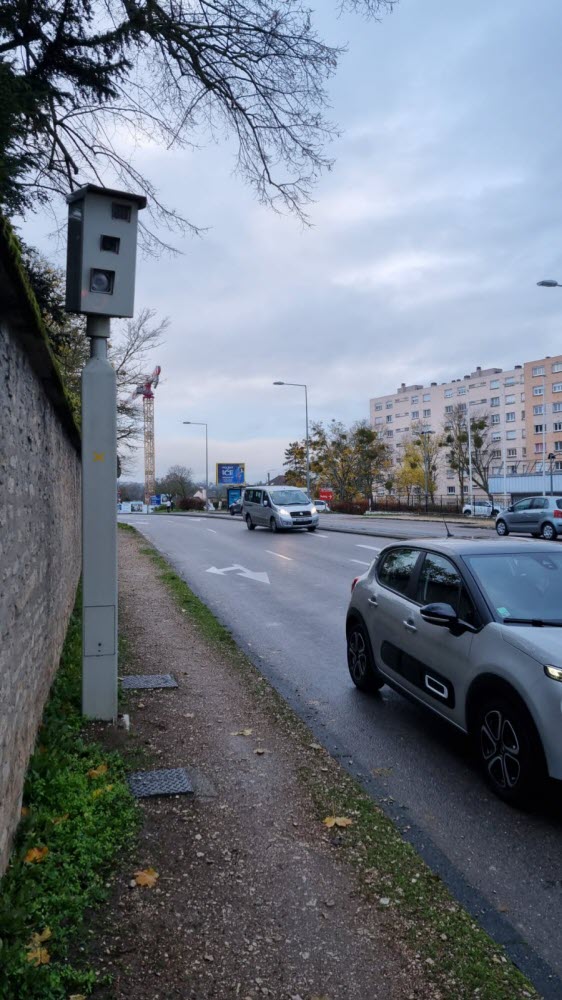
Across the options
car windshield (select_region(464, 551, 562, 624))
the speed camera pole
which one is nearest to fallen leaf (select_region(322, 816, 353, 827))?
car windshield (select_region(464, 551, 562, 624))

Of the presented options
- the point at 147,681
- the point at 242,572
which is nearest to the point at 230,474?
the point at 242,572

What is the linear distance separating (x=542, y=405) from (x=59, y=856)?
→ 330 ft

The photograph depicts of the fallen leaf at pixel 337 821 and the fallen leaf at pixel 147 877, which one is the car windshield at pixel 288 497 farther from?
the fallen leaf at pixel 147 877

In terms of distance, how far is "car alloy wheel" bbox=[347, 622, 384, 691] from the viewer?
6234 mm

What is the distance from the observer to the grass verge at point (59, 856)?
8.24ft

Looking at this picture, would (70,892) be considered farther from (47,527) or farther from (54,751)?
(47,527)

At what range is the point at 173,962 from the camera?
8.79ft

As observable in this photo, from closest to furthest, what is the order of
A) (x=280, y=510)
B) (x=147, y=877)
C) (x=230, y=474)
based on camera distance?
(x=147, y=877) → (x=280, y=510) → (x=230, y=474)

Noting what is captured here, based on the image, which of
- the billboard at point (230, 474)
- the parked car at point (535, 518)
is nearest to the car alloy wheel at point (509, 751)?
the parked car at point (535, 518)

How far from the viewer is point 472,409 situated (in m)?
101

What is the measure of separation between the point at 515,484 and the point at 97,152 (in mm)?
56487

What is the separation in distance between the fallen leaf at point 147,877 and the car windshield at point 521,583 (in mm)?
2516

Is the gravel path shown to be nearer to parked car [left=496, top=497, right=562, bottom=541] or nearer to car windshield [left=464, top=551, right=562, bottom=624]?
car windshield [left=464, top=551, right=562, bottom=624]

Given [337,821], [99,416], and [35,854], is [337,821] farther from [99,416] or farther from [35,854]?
[99,416]
